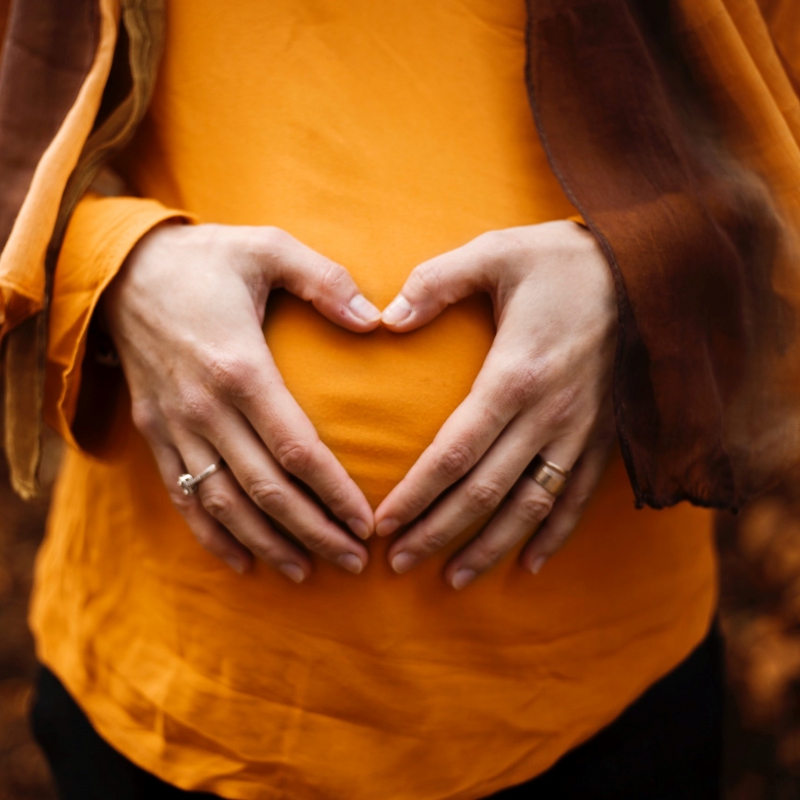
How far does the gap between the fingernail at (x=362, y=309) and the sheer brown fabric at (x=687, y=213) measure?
0.22 meters

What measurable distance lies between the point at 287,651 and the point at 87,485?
365 millimetres

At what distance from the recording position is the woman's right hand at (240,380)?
2.20ft

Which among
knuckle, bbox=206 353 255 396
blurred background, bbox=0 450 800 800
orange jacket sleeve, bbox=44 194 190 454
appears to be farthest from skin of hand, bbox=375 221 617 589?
blurred background, bbox=0 450 800 800

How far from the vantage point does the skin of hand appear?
0.68 metres

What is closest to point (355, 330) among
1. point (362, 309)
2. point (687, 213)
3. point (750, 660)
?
point (362, 309)

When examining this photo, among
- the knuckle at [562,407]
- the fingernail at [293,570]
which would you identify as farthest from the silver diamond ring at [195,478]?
the knuckle at [562,407]

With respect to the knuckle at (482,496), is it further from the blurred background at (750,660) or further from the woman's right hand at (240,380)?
the blurred background at (750,660)

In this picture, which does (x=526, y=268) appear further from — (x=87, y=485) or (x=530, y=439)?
(x=87, y=485)

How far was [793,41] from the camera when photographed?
864mm

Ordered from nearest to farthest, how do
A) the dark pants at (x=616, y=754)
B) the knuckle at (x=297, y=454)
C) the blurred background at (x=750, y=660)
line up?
the knuckle at (x=297, y=454) → the dark pants at (x=616, y=754) → the blurred background at (x=750, y=660)

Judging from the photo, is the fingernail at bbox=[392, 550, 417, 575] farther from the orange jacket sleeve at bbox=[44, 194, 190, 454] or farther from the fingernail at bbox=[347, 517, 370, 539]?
the orange jacket sleeve at bbox=[44, 194, 190, 454]

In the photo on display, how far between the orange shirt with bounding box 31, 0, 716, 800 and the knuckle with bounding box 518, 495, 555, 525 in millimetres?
74

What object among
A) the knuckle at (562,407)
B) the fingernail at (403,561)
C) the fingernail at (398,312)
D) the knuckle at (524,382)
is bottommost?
the fingernail at (403,561)

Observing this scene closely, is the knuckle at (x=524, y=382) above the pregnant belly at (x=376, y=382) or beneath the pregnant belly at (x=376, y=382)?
above
